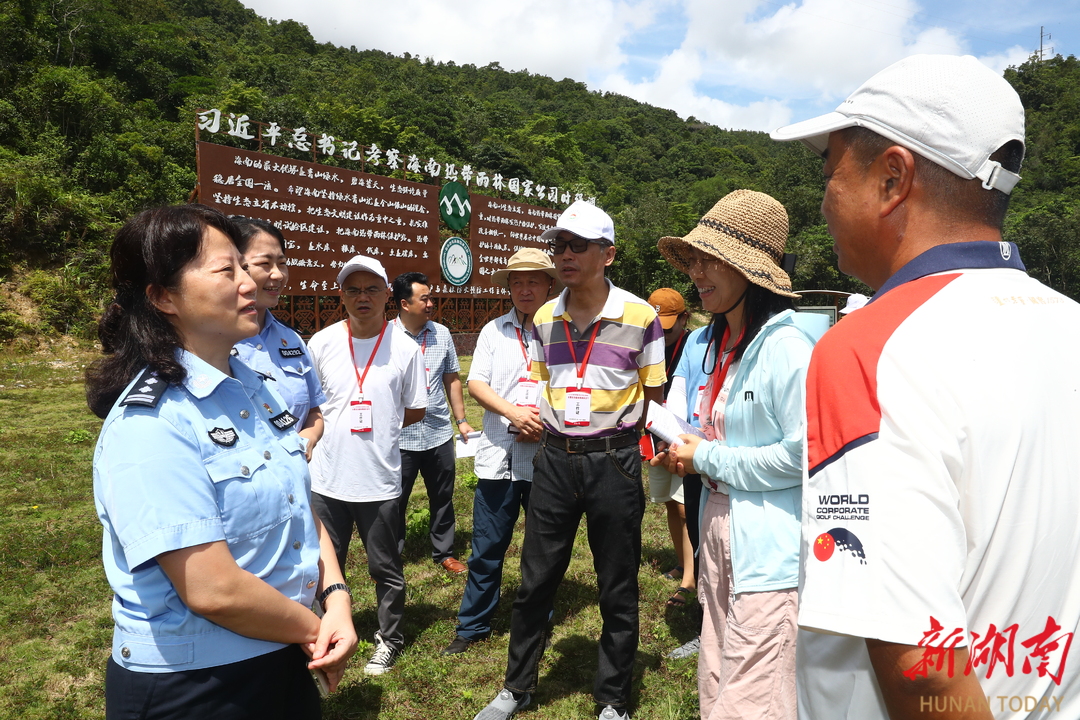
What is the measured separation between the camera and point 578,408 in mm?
2904

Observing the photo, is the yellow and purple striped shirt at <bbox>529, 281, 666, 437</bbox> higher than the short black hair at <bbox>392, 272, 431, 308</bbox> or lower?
lower

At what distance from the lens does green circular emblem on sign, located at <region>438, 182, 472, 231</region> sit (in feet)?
48.1

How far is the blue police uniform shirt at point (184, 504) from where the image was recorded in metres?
1.33

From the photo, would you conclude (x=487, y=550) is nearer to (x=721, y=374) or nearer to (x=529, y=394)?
(x=529, y=394)

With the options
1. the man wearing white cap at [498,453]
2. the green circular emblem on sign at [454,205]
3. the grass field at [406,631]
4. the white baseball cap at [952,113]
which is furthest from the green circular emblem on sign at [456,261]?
the white baseball cap at [952,113]

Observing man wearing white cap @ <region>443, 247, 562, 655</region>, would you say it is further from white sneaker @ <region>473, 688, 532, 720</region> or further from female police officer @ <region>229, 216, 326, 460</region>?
female police officer @ <region>229, 216, 326, 460</region>

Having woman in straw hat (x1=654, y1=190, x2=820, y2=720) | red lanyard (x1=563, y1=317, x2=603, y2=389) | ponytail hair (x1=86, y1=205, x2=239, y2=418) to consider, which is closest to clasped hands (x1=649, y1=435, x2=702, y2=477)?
woman in straw hat (x1=654, y1=190, x2=820, y2=720)

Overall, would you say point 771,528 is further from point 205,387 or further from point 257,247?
point 257,247

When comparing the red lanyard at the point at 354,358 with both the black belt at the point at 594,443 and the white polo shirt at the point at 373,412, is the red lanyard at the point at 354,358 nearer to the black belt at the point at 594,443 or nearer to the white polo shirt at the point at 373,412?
the white polo shirt at the point at 373,412

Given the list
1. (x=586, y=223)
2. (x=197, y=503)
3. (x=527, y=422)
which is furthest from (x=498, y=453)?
(x=197, y=503)

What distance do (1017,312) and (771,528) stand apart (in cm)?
124

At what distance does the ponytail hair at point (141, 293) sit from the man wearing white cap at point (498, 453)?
2018 mm

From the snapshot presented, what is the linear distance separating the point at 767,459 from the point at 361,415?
2.22 meters

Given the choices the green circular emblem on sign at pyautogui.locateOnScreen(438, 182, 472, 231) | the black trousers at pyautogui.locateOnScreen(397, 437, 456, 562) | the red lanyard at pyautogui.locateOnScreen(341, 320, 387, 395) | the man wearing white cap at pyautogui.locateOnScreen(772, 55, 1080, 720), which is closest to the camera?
the man wearing white cap at pyautogui.locateOnScreen(772, 55, 1080, 720)
